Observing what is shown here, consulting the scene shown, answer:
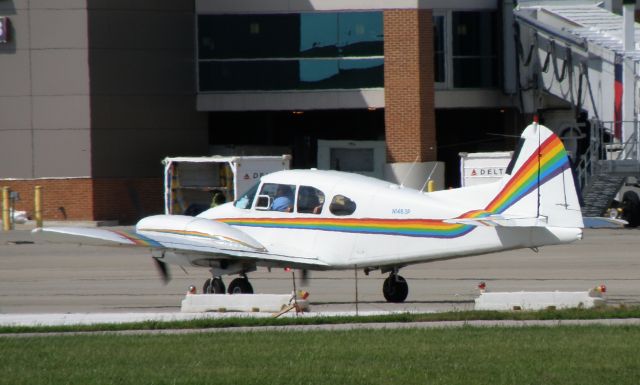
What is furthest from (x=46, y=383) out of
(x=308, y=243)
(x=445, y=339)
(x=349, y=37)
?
(x=349, y=37)

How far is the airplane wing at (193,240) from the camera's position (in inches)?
774

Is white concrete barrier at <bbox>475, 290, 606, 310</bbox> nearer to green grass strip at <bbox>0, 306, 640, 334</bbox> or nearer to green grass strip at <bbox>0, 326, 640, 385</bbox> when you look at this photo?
green grass strip at <bbox>0, 306, 640, 334</bbox>

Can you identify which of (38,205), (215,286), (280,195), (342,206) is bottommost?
(215,286)

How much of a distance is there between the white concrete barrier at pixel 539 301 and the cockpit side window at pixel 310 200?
3107 millimetres

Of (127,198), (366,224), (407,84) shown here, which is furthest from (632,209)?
(366,224)

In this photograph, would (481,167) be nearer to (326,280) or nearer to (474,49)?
(474,49)

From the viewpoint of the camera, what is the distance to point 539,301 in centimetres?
1772

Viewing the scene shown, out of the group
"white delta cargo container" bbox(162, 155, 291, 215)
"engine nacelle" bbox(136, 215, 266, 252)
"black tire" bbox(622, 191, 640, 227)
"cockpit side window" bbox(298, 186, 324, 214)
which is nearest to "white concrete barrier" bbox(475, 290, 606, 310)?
"cockpit side window" bbox(298, 186, 324, 214)

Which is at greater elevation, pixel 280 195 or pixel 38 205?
pixel 280 195

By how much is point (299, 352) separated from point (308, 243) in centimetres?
607

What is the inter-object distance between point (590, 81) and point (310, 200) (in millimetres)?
24015

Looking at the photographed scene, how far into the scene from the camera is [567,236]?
1842cm

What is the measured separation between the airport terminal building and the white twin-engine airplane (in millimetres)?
23450

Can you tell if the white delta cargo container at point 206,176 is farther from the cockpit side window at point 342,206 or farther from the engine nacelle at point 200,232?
the cockpit side window at point 342,206
